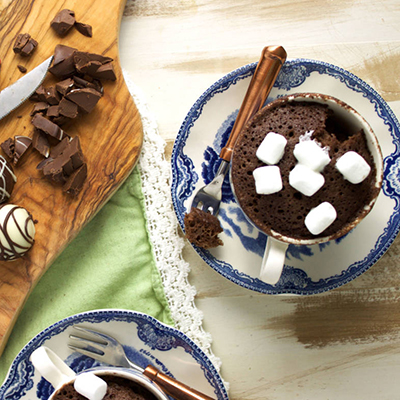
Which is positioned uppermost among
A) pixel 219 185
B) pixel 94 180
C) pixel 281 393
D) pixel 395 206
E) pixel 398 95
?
pixel 94 180

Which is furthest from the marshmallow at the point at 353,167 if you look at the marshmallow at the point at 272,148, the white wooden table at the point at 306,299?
the white wooden table at the point at 306,299

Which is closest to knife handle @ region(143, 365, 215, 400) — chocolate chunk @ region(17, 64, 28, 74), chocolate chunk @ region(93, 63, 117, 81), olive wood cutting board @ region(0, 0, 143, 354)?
olive wood cutting board @ region(0, 0, 143, 354)

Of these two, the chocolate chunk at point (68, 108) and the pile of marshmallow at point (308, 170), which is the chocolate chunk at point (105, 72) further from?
the pile of marshmallow at point (308, 170)

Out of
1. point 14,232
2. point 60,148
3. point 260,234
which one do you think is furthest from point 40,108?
point 260,234

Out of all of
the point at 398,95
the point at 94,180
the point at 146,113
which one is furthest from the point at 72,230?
the point at 398,95

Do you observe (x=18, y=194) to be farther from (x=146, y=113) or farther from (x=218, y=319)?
(x=218, y=319)

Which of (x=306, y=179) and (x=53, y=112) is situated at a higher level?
(x=53, y=112)

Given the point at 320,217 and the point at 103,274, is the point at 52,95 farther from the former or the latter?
the point at 320,217
